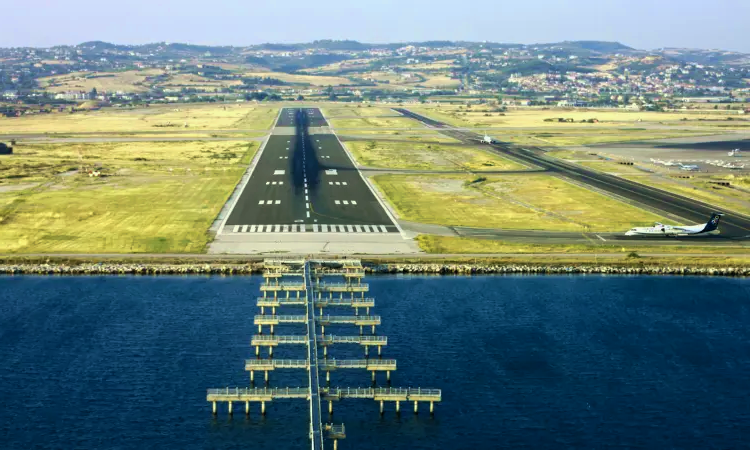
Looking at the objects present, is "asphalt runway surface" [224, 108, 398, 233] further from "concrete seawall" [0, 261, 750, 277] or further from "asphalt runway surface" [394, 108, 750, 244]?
"asphalt runway surface" [394, 108, 750, 244]

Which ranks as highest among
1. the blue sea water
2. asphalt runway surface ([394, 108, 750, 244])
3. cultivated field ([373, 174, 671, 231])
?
cultivated field ([373, 174, 671, 231])

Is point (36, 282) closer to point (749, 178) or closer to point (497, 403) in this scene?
point (497, 403)

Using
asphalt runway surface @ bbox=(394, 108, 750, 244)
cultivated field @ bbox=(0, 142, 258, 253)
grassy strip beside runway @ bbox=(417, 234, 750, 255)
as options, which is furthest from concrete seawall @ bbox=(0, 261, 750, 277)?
asphalt runway surface @ bbox=(394, 108, 750, 244)

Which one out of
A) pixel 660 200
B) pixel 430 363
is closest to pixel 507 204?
pixel 660 200

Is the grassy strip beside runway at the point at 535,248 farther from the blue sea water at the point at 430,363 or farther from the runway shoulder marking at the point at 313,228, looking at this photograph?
the blue sea water at the point at 430,363

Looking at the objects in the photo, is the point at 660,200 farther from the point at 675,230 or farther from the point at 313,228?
the point at 313,228

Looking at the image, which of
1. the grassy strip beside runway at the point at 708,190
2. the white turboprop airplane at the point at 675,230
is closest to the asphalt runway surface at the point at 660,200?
the white turboprop airplane at the point at 675,230

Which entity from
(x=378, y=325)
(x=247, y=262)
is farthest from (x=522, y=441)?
(x=247, y=262)
